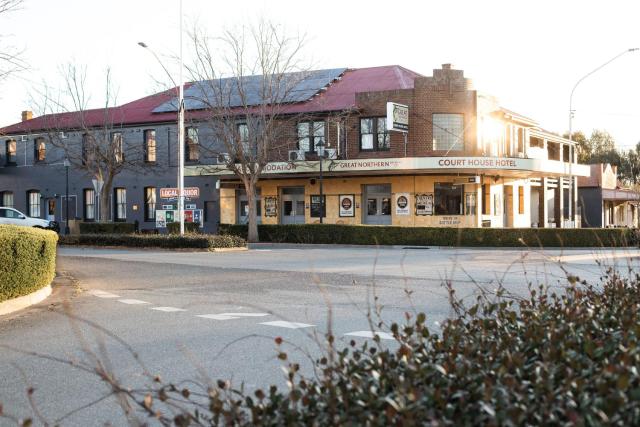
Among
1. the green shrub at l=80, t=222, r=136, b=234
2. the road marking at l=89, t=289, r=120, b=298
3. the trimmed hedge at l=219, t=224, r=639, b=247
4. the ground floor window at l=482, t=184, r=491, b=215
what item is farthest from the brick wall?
the road marking at l=89, t=289, r=120, b=298

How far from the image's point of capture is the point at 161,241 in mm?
31156

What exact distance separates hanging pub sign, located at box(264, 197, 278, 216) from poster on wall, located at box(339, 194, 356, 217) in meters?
4.38

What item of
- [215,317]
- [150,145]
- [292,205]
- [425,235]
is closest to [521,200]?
[292,205]

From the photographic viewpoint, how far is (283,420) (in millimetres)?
3156

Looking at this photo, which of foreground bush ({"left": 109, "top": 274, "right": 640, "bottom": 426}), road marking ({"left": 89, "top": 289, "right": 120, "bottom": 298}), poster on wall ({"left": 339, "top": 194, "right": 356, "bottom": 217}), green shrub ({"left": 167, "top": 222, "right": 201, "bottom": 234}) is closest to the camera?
foreground bush ({"left": 109, "top": 274, "right": 640, "bottom": 426})

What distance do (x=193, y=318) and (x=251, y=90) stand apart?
3077 centimetres

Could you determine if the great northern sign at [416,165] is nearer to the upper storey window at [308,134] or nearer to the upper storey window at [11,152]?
the upper storey window at [308,134]

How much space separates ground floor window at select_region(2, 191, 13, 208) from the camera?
53.7 meters

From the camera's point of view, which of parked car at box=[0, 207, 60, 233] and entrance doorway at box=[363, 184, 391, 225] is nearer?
parked car at box=[0, 207, 60, 233]

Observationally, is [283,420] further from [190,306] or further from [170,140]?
[170,140]

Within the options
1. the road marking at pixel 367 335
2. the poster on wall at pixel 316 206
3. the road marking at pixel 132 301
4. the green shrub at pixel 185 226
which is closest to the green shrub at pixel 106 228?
the green shrub at pixel 185 226

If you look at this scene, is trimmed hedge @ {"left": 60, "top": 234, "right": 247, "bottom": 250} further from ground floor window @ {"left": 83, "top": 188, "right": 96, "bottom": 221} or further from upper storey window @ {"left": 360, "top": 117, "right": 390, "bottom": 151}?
ground floor window @ {"left": 83, "top": 188, "right": 96, "bottom": 221}

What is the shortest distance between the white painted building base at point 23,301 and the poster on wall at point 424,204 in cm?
2888

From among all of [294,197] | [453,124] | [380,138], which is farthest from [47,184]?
[453,124]
